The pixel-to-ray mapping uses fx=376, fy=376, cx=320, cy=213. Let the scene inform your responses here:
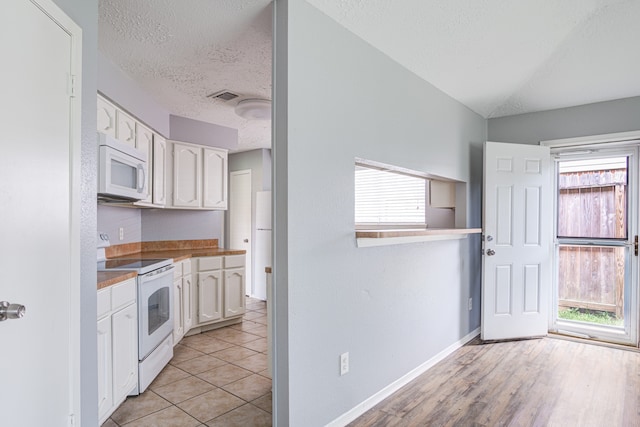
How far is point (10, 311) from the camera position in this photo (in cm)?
113

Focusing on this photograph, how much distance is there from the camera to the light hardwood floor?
2.26 meters

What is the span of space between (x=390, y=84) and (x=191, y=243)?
2884 mm

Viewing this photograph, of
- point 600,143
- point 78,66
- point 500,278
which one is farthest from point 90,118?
point 600,143

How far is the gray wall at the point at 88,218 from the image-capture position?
1505 mm

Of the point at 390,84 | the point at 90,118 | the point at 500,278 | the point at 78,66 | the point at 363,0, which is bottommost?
the point at 500,278

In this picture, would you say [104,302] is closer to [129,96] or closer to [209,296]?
[129,96]

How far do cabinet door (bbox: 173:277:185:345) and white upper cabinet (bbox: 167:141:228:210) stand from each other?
0.89 m

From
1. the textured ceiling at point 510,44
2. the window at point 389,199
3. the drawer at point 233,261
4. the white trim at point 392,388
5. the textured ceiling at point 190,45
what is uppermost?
the textured ceiling at point 510,44

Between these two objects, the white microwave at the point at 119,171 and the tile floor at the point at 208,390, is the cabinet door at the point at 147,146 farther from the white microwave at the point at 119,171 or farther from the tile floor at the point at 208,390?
the tile floor at the point at 208,390

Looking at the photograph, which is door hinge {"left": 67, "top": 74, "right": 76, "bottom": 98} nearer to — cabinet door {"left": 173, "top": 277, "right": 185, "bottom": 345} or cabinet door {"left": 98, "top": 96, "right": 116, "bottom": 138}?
cabinet door {"left": 98, "top": 96, "right": 116, "bottom": 138}

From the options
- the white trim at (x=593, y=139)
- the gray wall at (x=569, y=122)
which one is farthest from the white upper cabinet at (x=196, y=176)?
the white trim at (x=593, y=139)

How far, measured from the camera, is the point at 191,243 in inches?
170

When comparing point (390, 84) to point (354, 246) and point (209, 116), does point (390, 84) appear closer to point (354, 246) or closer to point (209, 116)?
point (354, 246)

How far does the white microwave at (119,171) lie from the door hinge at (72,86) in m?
1.02
